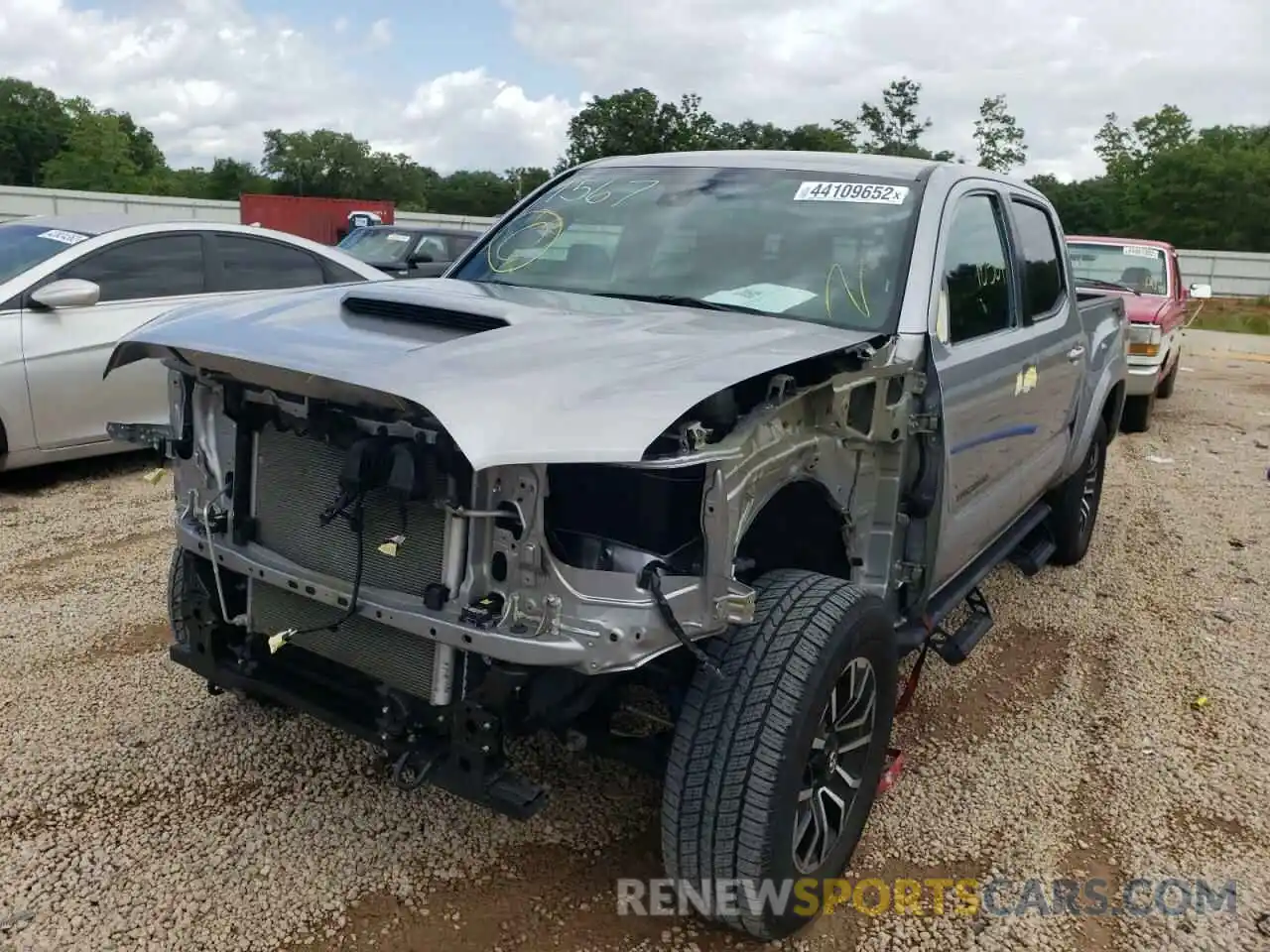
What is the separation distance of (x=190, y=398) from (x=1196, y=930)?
304 cm

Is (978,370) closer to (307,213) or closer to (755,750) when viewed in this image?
(755,750)

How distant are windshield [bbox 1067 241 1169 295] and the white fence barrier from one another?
41.3ft

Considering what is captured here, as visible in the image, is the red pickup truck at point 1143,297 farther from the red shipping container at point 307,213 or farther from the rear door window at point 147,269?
the red shipping container at point 307,213

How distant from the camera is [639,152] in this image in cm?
4956

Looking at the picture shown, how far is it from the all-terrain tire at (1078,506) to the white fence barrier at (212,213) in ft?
55.0

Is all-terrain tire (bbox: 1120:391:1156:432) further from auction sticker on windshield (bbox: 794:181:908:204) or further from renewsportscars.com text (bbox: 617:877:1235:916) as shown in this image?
renewsportscars.com text (bbox: 617:877:1235:916)

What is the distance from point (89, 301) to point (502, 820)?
4.33m

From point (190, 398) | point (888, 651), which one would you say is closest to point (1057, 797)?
point (888, 651)

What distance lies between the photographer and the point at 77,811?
3033 millimetres

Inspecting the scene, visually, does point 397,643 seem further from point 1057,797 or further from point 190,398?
point 1057,797

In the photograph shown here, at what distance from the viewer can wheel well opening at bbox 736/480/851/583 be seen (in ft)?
9.64

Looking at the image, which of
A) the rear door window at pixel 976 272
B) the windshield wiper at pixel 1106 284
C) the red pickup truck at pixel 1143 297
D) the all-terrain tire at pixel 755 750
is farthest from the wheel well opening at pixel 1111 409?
the windshield wiper at pixel 1106 284

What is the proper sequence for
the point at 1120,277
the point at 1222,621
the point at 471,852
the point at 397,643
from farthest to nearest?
the point at 1120,277 < the point at 1222,621 < the point at 471,852 < the point at 397,643

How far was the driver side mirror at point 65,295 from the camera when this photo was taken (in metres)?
5.80
